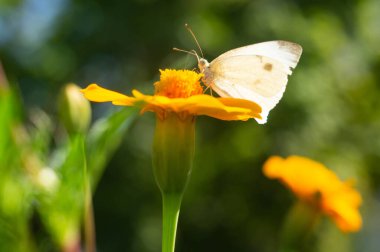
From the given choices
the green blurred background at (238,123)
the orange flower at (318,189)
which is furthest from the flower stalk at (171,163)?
the green blurred background at (238,123)

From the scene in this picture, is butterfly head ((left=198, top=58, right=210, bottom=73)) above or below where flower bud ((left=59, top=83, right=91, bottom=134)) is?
above

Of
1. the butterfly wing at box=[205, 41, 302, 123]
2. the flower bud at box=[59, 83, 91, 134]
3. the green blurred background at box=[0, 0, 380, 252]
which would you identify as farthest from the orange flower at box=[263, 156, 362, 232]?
the green blurred background at box=[0, 0, 380, 252]

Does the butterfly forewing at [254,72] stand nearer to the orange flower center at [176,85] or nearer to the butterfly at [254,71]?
the butterfly at [254,71]

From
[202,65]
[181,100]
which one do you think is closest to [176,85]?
[181,100]

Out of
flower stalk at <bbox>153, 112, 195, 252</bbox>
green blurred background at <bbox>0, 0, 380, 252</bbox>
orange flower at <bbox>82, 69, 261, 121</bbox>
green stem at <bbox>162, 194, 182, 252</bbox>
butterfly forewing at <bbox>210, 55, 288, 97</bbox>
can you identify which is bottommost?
green stem at <bbox>162, 194, 182, 252</bbox>

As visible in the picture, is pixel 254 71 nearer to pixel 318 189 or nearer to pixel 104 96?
pixel 318 189

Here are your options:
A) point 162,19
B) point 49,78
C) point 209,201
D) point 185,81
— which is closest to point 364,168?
A: point 209,201

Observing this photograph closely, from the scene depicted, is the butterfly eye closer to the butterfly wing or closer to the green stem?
the butterfly wing
